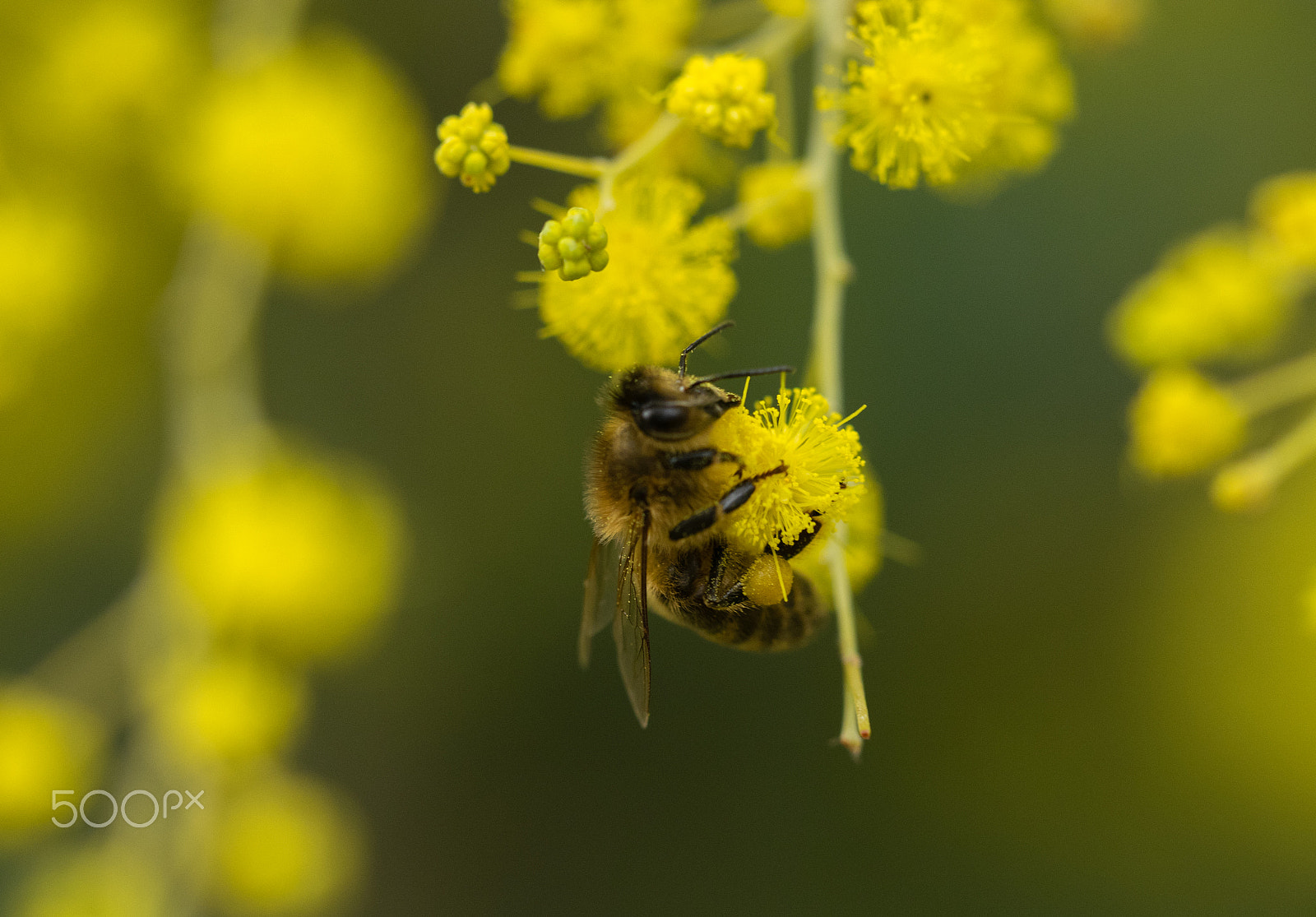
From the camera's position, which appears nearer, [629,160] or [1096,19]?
[629,160]

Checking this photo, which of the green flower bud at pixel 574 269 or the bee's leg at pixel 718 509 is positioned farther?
the bee's leg at pixel 718 509

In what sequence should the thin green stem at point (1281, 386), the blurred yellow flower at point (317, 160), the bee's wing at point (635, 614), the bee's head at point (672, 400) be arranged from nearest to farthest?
the bee's head at point (672, 400)
the bee's wing at point (635, 614)
the thin green stem at point (1281, 386)
the blurred yellow flower at point (317, 160)

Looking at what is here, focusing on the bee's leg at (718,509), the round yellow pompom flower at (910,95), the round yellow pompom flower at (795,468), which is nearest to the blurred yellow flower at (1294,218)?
the round yellow pompom flower at (910,95)

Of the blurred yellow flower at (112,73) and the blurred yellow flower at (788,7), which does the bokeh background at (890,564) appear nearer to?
the blurred yellow flower at (112,73)

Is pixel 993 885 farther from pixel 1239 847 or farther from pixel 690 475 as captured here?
pixel 690 475

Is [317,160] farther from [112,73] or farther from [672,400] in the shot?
[672,400]

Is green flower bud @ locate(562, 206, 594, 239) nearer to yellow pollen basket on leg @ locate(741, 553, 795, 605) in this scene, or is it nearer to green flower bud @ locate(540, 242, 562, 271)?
green flower bud @ locate(540, 242, 562, 271)

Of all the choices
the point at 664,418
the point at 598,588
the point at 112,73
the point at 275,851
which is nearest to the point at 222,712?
the point at 275,851
